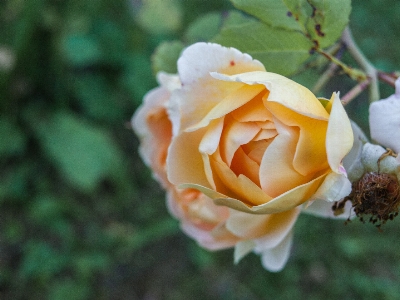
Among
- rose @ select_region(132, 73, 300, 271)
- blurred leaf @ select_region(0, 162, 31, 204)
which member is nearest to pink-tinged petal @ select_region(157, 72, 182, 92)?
rose @ select_region(132, 73, 300, 271)

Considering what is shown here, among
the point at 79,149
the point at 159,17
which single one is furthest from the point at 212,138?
the point at 79,149

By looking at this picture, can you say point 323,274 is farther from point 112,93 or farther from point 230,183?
point 230,183

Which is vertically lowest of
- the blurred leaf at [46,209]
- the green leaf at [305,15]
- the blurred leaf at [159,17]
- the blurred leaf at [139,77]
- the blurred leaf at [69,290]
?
the blurred leaf at [69,290]

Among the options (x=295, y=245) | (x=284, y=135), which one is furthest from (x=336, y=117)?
(x=295, y=245)

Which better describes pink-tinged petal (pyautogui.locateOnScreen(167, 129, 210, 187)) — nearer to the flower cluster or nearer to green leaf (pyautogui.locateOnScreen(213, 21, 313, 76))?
the flower cluster

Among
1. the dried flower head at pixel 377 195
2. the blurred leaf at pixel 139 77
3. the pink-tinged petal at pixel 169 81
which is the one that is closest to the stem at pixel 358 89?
the dried flower head at pixel 377 195

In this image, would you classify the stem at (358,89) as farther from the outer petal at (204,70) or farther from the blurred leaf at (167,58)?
the blurred leaf at (167,58)
